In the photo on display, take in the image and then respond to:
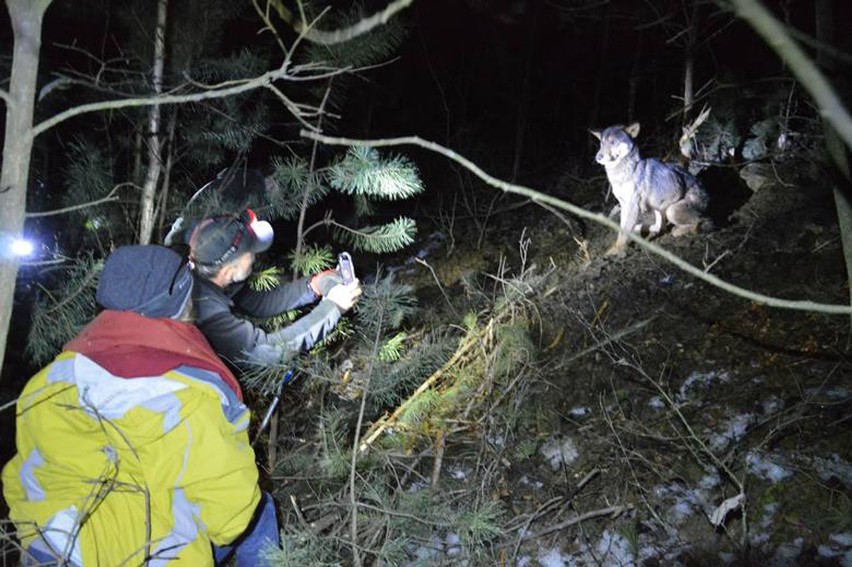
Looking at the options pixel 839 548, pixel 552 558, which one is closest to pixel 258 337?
pixel 552 558

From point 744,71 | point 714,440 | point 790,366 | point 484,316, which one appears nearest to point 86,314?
point 484,316

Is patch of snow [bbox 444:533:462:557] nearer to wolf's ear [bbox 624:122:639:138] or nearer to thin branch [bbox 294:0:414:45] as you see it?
thin branch [bbox 294:0:414:45]

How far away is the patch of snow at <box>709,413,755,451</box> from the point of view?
3258 millimetres

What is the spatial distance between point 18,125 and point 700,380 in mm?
3753

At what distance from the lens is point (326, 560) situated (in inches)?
114

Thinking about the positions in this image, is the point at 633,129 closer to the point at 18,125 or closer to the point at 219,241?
the point at 219,241

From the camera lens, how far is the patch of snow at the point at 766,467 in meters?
3.01

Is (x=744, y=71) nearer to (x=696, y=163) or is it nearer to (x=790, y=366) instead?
(x=696, y=163)

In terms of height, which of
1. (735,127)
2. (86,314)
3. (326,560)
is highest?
(735,127)

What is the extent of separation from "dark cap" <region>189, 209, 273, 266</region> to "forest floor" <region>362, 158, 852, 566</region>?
6.01ft

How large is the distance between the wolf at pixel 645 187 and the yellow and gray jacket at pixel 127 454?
3756 mm

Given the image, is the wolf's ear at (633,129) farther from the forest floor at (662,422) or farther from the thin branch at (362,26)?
the thin branch at (362,26)

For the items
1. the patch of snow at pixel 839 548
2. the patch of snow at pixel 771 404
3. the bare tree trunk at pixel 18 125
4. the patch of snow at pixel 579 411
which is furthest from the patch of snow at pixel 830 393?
the bare tree trunk at pixel 18 125

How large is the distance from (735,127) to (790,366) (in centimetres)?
340
